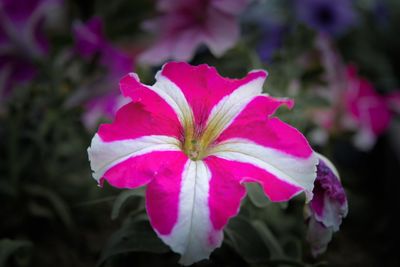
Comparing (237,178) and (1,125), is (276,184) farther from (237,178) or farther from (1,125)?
(1,125)

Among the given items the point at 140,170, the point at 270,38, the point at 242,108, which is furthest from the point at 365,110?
the point at 140,170

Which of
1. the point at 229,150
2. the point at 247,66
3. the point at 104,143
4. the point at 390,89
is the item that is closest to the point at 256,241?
the point at 229,150

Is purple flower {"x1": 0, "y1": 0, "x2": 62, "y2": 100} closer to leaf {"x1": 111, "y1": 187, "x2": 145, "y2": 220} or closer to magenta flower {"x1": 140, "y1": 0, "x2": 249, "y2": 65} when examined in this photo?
magenta flower {"x1": 140, "y1": 0, "x2": 249, "y2": 65}

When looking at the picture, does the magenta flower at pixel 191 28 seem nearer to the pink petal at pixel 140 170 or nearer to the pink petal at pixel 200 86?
the pink petal at pixel 200 86

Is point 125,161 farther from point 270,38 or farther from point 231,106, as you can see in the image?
point 270,38

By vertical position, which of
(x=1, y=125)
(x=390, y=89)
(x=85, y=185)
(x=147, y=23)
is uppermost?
(x=147, y=23)

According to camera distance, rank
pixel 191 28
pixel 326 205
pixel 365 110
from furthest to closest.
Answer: pixel 365 110
pixel 191 28
pixel 326 205

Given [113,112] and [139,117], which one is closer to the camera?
[139,117]

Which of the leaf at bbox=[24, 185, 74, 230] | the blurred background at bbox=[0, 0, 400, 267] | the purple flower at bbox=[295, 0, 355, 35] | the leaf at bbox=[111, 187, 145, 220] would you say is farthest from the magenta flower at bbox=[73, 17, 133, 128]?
the purple flower at bbox=[295, 0, 355, 35]
